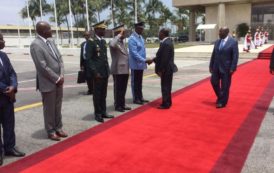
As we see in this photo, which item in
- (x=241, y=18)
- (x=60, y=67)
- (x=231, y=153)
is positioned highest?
(x=241, y=18)

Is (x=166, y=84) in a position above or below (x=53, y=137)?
above

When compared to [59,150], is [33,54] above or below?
above

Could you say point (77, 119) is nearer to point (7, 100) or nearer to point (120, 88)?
point (120, 88)

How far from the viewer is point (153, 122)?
6.02m

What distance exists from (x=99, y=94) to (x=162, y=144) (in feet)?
5.66

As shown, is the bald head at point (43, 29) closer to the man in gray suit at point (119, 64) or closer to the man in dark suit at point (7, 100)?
the man in dark suit at point (7, 100)

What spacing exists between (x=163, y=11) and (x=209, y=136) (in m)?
63.4

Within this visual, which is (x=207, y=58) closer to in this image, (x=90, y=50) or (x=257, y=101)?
(x=257, y=101)

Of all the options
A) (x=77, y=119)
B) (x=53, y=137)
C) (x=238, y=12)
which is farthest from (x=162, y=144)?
(x=238, y=12)

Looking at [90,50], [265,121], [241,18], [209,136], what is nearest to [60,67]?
[90,50]

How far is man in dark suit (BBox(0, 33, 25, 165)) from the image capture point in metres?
4.23

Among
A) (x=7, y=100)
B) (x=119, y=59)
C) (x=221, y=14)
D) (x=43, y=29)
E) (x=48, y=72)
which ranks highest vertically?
(x=221, y=14)

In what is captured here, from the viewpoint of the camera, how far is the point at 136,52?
23.1 ft

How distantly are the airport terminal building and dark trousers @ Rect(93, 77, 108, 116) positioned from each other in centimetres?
4005
